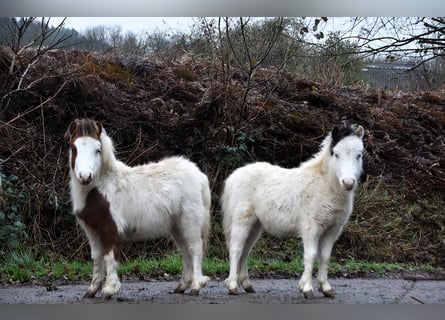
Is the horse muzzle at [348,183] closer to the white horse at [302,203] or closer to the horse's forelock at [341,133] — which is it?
the white horse at [302,203]

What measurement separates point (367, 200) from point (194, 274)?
1.69 metres

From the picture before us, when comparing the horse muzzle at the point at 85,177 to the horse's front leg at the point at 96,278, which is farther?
the horse's front leg at the point at 96,278

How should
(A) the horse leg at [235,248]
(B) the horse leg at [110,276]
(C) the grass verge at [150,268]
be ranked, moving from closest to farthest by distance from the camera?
1. (B) the horse leg at [110,276]
2. (A) the horse leg at [235,248]
3. (C) the grass verge at [150,268]

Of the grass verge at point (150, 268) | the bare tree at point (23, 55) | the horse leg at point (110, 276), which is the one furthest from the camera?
the bare tree at point (23, 55)

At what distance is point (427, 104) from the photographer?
18.6 feet

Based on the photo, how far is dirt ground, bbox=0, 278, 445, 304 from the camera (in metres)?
4.55

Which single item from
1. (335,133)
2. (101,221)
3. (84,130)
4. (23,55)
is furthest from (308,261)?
(23,55)

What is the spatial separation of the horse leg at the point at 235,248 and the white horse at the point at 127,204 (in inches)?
7.5

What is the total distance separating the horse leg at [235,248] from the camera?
4.64m

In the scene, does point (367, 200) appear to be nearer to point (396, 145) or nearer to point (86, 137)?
point (396, 145)

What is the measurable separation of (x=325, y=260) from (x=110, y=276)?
4.87 ft

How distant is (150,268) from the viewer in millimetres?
5172

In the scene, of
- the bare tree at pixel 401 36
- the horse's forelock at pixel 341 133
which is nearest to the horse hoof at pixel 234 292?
the horse's forelock at pixel 341 133

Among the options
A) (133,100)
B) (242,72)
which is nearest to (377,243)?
(242,72)
